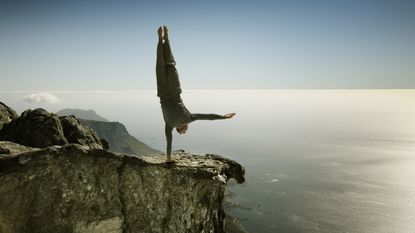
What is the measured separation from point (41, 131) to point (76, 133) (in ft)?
9.26

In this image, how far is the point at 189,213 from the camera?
53.8 ft

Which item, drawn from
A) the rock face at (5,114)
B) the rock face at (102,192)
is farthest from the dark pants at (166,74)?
the rock face at (5,114)

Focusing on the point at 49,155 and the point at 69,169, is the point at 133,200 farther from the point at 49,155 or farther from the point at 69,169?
the point at 49,155

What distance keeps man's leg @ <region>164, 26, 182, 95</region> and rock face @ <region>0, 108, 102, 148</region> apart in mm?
11512

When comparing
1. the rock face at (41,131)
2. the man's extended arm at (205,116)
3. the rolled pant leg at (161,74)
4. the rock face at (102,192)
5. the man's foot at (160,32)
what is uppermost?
the man's foot at (160,32)

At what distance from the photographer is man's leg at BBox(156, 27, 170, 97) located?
1268cm

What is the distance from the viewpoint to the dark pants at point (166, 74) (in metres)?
12.8

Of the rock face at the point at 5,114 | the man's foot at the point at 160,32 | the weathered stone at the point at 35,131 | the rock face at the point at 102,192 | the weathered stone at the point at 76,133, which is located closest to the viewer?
the man's foot at the point at 160,32

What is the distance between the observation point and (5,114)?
2438cm

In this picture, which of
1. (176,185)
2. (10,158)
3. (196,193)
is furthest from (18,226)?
(196,193)

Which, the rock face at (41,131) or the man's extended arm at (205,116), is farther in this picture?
the rock face at (41,131)

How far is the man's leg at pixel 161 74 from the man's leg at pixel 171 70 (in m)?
0.12

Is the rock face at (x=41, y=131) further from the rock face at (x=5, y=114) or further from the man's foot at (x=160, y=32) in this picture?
the man's foot at (x=160, y=32)

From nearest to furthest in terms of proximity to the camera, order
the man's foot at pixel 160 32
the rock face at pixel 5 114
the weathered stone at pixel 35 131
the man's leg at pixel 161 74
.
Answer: the man's foot at pixel 160 32
the man's leg at pixel 161 74
the weathered stone at pixel 35 131
the rock face at pixel 5 114
